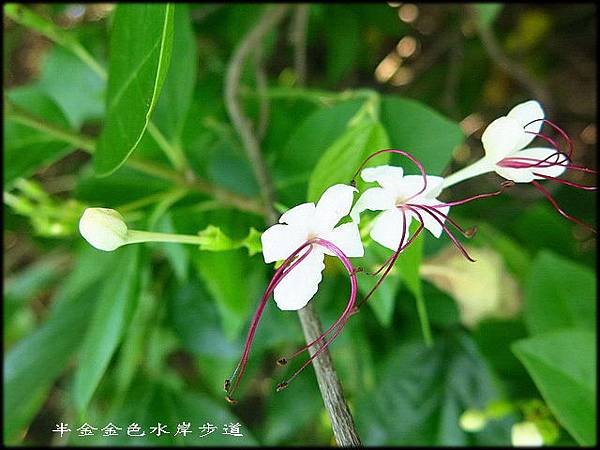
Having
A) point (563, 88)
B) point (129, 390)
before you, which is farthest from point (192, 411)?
point (563, 88)

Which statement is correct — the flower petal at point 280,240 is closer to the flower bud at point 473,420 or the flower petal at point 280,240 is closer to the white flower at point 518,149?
the white flower at point 518,149

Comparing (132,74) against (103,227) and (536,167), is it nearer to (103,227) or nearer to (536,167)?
(103,227)

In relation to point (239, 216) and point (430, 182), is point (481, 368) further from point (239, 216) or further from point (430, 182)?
point (430, 182)

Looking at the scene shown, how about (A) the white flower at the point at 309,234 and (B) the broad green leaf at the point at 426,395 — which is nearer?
(A) the white flower at the point at 309,234

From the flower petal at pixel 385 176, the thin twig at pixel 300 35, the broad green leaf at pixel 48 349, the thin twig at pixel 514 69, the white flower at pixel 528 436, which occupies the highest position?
the thin twig at pixel 300 35

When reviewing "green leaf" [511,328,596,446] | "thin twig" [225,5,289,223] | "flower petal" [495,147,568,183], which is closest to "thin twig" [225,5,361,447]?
"thin twig" [225,5,289,223]

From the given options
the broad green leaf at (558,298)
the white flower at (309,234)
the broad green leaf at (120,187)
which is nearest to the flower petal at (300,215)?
the white flower at (309,234)

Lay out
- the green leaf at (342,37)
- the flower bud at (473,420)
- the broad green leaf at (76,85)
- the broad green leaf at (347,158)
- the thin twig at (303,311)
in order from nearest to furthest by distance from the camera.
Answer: the thin twig at (303,311) → the broad green leaf at (347,158) → the flower bud at (473,420) → the broad green leaf at (76,85) → the green leaf at (342,37)
